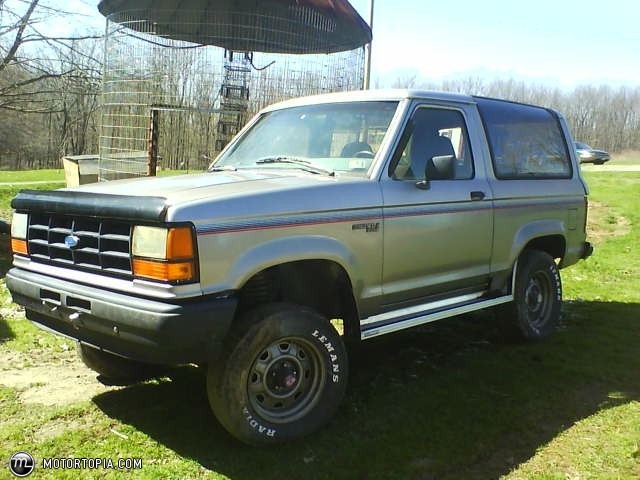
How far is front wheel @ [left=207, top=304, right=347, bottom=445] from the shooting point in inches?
126

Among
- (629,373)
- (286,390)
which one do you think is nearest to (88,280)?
(286,390)

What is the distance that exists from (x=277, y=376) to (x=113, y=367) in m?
1.41

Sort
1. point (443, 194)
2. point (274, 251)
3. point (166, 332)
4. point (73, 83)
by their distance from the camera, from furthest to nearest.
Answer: point (73, 83) → point (443, 194) → point (274, 251) → point (166, 332)

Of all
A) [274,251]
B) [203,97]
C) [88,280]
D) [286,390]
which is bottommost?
[286,390]

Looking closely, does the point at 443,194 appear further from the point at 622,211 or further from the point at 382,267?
the point at 622,211

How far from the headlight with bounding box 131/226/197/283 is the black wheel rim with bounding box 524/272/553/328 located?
363 centimetres

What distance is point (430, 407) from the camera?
4.00 m

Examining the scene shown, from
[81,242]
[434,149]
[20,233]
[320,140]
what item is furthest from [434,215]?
[20,233]

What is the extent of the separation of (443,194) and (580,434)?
180 centimetres

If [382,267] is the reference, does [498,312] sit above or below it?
below

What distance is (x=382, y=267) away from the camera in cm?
388

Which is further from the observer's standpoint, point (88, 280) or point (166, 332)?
point (88, 280)

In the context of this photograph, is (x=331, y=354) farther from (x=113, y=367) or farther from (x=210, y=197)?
(x=113, y=367)

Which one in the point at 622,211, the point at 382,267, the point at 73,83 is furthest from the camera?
the point at 622,211
